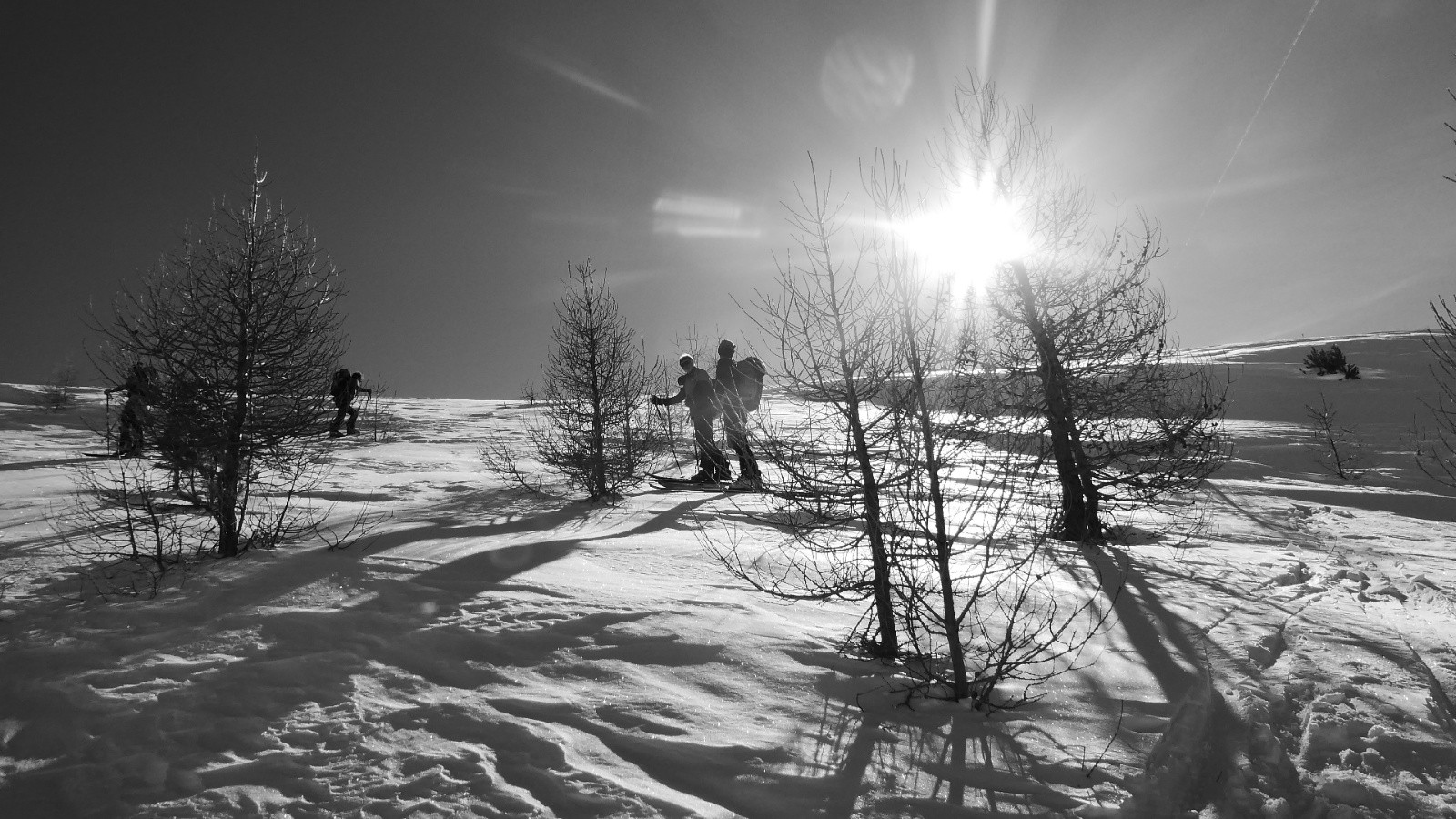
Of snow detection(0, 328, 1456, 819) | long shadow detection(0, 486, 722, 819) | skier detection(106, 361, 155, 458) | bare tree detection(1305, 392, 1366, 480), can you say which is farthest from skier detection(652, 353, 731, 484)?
bare tree detection(1305, 392, 1366, 480)

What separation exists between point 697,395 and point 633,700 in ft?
25.3

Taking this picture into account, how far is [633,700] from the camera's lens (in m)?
3.13

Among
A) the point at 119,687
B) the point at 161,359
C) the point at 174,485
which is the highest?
the point at 161,359

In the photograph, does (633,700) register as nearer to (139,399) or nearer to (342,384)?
(139,399)

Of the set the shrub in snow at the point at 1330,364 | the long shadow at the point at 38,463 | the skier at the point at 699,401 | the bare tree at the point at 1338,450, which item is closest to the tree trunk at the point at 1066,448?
the skier at the point at 699,401

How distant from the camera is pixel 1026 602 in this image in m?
4.93

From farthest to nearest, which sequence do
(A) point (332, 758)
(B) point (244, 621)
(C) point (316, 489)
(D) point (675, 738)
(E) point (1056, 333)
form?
(C) point (316, 489), (E) point (1056, 333), (B) point (244, 621), (D) point (675, 738), (A) point (332, 758)

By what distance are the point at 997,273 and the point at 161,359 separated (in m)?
8.53

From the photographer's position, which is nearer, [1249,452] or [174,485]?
[174,485]

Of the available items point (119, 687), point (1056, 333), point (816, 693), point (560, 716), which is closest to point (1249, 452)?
point (1056, 333)

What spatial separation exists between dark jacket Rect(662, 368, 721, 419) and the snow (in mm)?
4657

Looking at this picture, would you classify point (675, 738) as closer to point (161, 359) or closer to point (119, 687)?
point (119, 687)

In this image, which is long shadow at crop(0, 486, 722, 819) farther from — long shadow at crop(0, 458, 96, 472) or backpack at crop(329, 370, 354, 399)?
backpack at crop(329, 370, 354, 399)

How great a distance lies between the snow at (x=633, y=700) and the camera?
7.93 ft
